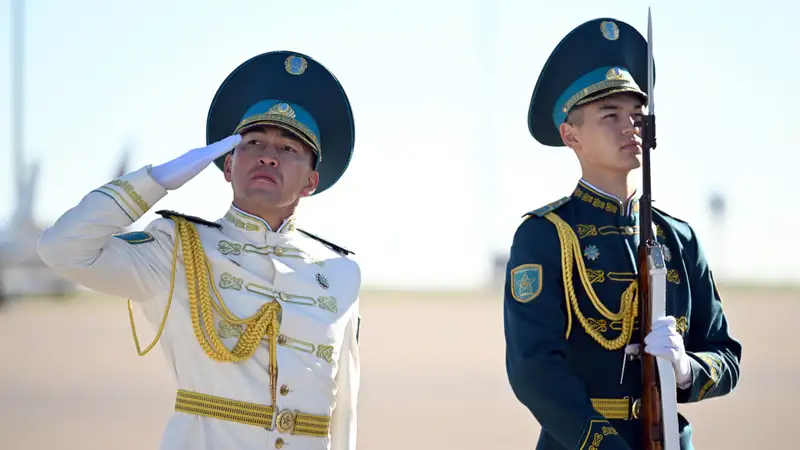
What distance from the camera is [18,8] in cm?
3972

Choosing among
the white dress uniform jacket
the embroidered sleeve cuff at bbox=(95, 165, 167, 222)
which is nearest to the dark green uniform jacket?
the white dress uniform jacket

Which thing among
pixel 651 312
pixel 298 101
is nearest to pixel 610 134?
pixel 651 312

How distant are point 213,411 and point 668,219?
1964mm

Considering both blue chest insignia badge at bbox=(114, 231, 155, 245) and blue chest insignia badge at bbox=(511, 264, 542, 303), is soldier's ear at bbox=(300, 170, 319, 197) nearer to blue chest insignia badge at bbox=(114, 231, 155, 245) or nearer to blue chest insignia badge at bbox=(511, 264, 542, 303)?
blue chest insignia badge at bbox=(114, 231, 155, 245)

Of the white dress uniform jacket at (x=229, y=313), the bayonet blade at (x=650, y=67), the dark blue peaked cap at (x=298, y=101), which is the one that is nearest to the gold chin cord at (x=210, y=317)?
the white dress uniform jacket at (x=229, y=313)

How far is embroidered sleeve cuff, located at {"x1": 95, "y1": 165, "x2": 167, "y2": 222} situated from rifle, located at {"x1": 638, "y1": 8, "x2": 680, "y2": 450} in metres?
1.78

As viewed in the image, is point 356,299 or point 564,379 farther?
point 356,299

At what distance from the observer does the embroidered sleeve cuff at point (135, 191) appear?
4098mm

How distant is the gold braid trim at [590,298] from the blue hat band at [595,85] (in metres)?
0.54

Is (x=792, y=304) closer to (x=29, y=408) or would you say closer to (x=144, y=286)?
(x=29, y=408)

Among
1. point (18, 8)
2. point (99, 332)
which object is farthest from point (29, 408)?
point (18, 8)

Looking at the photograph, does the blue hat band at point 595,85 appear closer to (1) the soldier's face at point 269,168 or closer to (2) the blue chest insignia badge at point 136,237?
(1) the soldier's face at point 269,168

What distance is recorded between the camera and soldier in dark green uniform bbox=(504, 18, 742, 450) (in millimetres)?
4180

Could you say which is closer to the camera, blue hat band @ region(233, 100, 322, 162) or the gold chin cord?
the gold chin cord
